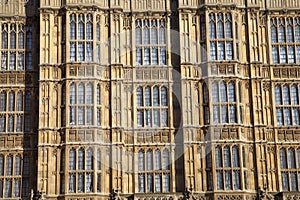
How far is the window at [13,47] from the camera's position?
44.7 meters

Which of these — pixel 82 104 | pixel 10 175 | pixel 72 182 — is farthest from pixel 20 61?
pixel 72 182

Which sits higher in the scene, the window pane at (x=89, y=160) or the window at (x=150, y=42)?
the window at (x=150, y=42)

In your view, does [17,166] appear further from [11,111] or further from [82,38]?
[82,38]

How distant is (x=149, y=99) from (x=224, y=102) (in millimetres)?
5689

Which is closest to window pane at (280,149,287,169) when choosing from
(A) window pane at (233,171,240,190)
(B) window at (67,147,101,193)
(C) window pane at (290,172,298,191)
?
(C) window pane at (290,172,298,191)

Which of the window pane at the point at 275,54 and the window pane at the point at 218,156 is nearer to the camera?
the window pane at the point at 218,156

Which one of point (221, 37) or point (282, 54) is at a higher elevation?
point (221, 37)

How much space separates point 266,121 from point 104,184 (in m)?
13.2

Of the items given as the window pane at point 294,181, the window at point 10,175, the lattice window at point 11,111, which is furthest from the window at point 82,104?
the window pane at point 294,181

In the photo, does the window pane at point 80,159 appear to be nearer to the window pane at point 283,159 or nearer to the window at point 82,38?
the window at point 82,38

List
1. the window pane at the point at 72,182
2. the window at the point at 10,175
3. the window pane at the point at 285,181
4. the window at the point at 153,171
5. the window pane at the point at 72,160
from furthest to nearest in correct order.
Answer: the window pane at the point at 285,181 < the window at the point at 153,171 < the window at the point at 10,175 < the window pane at the point at 72,160 < the window pane at the point at 72,182

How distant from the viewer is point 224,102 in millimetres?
43031

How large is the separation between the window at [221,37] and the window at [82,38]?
874 centimetres

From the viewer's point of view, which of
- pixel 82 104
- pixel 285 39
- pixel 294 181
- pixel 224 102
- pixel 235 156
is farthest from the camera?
pixel 285 39
